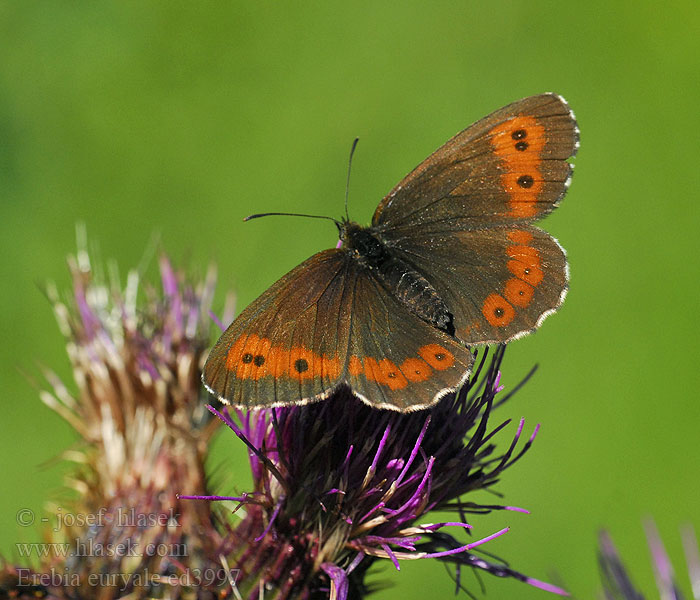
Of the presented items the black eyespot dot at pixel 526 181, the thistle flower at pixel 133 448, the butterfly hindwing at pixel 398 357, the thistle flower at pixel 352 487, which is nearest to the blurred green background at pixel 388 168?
the thistle flower at pixel 133 448

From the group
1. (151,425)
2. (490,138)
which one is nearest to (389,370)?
(490,138)

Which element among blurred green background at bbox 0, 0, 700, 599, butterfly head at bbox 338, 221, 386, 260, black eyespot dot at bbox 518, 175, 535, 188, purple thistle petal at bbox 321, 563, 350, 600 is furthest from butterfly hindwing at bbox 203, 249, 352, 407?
blurred green background at bbox 0, 0, 700, 599

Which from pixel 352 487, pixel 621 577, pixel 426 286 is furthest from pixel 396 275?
pixel 621 577

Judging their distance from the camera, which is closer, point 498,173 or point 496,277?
point 496,277

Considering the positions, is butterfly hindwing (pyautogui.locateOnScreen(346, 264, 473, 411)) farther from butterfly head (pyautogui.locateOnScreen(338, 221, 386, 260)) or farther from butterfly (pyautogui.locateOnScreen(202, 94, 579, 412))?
butterfly head (pyautogui.locateOnScreen(338, 221, 386, 260))

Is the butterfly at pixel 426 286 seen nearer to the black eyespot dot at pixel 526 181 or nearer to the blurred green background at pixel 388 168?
the black eyespot dot at pixel 526 181

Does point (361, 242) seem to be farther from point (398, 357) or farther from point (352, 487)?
point (352, 487)

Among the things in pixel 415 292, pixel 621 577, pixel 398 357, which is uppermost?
pixel 415 292
